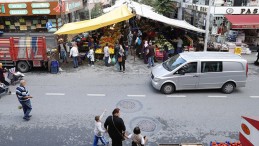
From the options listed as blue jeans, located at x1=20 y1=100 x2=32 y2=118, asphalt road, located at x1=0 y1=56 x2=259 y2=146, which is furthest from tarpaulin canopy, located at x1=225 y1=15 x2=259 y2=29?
blue jeans, located at x1=20 y1=100 x2=32 y2=118

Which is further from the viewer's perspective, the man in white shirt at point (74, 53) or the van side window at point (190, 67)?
the man in white shirt at point (74, 53)

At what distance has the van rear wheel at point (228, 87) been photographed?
11867mm

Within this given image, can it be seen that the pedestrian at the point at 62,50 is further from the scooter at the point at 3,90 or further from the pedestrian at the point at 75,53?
the scooter at the point at 3,90

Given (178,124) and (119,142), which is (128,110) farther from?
(119,142)

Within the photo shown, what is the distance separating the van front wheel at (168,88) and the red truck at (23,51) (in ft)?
23.1

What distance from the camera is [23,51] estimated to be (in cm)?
1418

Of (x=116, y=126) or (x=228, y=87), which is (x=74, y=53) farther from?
(x=116, y=126)

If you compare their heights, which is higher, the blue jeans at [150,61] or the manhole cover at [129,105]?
the blue jeans at [150,61]

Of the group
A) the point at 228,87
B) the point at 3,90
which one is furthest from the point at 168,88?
the point at 3,90

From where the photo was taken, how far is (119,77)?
1414 centimetres

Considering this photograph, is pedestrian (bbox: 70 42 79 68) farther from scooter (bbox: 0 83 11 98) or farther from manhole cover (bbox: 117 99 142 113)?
manhole cover (bbox: 117 99 142 113)

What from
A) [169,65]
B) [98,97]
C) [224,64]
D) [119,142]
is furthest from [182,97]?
[119,142]

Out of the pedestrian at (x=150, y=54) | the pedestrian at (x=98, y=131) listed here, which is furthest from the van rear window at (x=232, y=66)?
the pedestrian at (x=98, y=131)

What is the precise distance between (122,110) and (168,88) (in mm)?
2673
